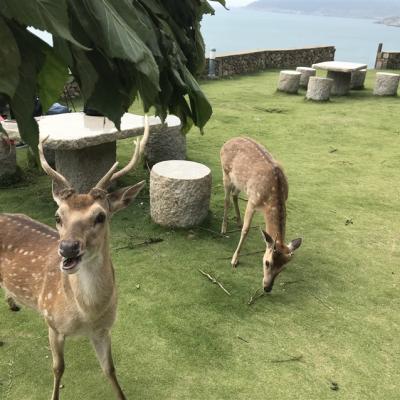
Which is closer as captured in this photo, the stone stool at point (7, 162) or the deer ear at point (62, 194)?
the deer ear at point (62, 194)

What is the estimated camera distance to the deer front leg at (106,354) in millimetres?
3258

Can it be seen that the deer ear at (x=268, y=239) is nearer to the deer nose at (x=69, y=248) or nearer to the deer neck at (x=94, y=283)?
the deer neck at (x=94, y=283)

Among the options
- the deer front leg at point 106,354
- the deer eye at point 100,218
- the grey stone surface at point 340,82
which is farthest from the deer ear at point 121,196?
the grey stone surface at point 340,82

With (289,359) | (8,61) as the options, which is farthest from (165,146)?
(8,61)

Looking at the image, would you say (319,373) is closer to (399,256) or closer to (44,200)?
(399,256)

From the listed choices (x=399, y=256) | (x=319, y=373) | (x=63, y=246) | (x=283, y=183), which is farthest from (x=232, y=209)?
(x=63, y=246)

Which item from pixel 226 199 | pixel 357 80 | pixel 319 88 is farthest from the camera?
pixel 357 80

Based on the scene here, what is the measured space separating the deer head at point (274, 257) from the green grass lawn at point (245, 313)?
278mm

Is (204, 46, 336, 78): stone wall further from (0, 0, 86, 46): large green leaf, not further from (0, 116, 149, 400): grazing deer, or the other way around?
(0, 0, 86, 46): large green leaf

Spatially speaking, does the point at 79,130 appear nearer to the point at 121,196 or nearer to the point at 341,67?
the point at 121,196

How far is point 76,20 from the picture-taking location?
1015mm

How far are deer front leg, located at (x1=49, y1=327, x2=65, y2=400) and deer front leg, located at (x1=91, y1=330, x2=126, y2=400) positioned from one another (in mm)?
227

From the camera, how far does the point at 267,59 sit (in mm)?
18438

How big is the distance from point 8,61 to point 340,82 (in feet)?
48.5
